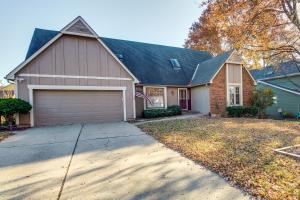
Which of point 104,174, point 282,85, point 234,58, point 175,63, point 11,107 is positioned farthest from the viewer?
point 282,85

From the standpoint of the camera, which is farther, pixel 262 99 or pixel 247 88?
pixel 247 88

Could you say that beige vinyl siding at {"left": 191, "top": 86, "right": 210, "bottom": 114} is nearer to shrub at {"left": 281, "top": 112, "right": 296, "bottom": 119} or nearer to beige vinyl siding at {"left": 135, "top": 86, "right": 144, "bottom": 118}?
beige vinyl siding at {"left": 135, "top": 86, "right": 144, "bottom": 118}

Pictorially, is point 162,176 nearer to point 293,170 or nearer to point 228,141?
point 293,170

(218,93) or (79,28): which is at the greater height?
(79,28)

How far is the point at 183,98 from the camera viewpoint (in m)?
16.6

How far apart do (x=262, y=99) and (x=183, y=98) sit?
614 centimetres

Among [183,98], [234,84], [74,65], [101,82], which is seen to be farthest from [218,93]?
[74,65]

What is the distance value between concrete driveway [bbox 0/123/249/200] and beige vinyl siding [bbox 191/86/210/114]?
9519 millimetres

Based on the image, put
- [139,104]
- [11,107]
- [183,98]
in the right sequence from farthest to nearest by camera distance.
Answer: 1. [183,98]
2. [139,104]
3. [11,107]

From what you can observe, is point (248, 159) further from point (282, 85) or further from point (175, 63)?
point (282, 85)

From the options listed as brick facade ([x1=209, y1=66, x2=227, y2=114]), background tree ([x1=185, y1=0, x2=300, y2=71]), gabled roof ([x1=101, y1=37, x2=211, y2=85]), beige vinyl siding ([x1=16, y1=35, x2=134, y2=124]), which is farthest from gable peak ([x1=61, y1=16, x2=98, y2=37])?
brick facade ([x1=209, y1=66, x2=227, y2=114])

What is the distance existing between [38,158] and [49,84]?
255 inches

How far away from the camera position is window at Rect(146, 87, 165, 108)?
1501cm

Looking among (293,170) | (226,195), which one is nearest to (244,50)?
(293,170)
